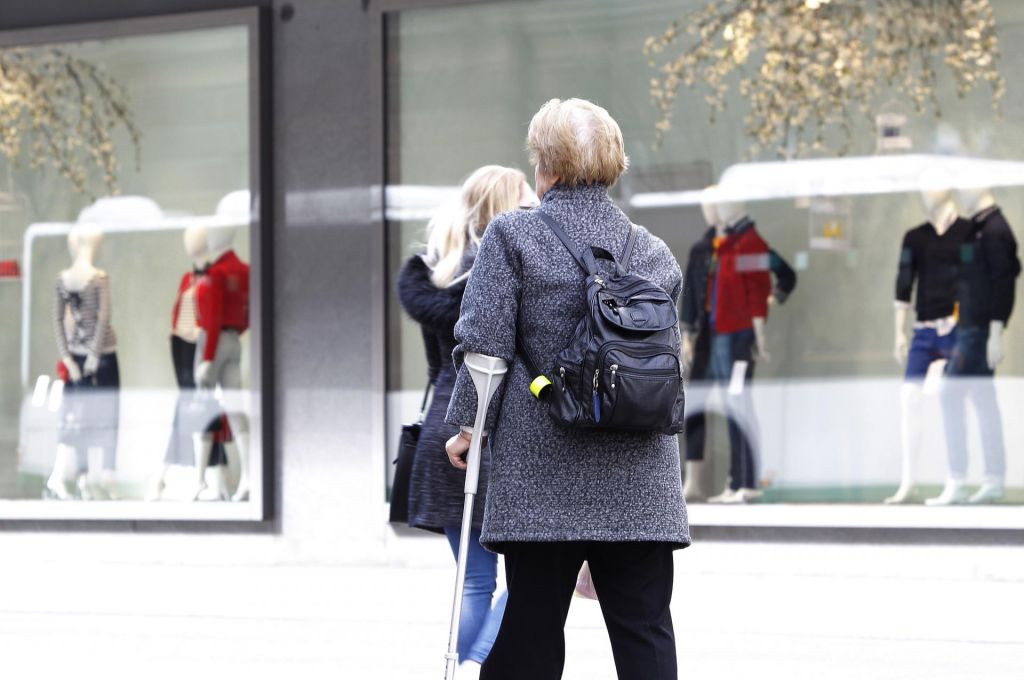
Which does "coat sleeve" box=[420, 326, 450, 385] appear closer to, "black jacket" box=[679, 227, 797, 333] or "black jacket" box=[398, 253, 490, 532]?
"black jacket" box=[398, 253, 490, 532]

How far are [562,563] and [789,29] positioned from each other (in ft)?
18.2

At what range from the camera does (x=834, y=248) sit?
8.53 metres

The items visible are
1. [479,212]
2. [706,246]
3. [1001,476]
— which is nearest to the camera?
[479,212]

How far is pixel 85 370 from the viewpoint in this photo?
9.55 meters

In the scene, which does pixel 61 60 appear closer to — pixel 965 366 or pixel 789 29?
pixel 789 29

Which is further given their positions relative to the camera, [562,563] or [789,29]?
[789,29]

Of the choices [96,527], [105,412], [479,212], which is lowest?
[96,527]

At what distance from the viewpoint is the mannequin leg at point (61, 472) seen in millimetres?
9445

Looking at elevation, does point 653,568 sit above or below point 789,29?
below

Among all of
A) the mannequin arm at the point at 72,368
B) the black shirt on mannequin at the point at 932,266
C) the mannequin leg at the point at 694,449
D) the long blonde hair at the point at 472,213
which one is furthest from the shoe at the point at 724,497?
the mannequin arm at the point at 72,368

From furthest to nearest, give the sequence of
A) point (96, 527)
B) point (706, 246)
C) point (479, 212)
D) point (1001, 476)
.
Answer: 1. point (96, 527)
2. point (706, 246)
3. point (1001, 476)
4. point (479, 212)

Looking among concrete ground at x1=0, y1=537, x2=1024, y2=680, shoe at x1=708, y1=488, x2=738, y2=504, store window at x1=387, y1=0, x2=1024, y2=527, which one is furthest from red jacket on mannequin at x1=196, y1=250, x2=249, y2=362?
shoe at x1=708, y1=488, x2=738, y2=504

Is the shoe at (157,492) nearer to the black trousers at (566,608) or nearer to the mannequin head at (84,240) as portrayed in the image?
the mannequin head at (84,240)

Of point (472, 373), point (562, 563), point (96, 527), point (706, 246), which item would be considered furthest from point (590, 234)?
point (96, 527)
